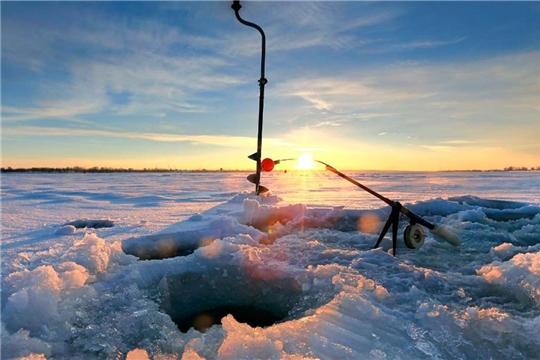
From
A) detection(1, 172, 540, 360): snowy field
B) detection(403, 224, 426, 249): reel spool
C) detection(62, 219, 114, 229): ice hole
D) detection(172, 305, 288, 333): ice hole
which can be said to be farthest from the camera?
detection(62, 219, 114, 229): ice hole

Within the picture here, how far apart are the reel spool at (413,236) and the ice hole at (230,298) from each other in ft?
5.11

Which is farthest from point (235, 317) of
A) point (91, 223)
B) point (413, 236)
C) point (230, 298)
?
point (91, 223)

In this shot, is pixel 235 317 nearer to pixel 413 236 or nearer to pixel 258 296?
pixel 258 296

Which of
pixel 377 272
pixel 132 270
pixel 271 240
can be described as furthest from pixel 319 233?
pixel 132 270

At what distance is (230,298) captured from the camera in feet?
10.9

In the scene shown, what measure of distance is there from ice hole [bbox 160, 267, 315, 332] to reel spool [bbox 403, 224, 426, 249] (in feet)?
5.11

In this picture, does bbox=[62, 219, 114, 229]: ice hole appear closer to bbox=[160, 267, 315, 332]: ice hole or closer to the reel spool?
bbox=[160, 267, 315, 332]: ice hole

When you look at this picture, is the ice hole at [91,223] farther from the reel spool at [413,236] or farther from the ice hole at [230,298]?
the reel spool at [413,236]

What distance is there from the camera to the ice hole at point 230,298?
295 centimetres

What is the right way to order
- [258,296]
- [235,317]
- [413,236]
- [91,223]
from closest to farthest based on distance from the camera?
[235,317]
[258,296]
[413,236]
[91,223]

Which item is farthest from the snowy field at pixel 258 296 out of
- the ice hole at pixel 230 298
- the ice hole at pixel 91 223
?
the ice hole at pixel 91 223

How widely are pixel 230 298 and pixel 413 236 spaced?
2.33 m

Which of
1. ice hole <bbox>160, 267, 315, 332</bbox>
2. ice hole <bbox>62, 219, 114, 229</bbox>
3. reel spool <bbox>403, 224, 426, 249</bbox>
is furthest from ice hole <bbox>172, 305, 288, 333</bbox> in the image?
ice hole <bbox>62, 219, 114, 229</bbox>

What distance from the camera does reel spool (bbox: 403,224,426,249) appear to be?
12.7ft
